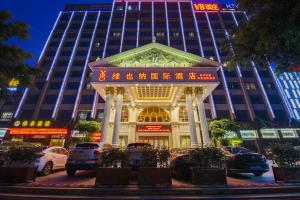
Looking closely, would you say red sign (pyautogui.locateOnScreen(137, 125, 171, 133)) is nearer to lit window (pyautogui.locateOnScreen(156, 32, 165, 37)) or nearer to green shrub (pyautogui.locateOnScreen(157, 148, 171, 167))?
green shrub (pyautogui.locateOnScreen(157, 148, 171, 167))

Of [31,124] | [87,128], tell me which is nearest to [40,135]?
[31,124]

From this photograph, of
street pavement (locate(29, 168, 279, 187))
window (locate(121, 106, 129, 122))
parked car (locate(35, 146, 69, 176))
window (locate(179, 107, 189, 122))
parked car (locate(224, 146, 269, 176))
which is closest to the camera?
street pavement (locate(29, 168, 279, 187))

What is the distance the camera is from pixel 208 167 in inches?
305

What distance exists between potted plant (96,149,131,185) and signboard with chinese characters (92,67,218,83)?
1166 cm

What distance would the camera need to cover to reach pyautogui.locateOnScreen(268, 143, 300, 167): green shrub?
26.9 feet

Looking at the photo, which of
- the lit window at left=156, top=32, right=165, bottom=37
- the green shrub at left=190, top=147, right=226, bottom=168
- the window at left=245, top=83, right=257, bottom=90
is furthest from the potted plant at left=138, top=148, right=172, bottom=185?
the lit window at left=156, top=32, right=165, bottom=37

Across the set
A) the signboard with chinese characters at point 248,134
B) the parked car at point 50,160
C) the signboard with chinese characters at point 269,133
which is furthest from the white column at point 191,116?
the signboard with chinese characters at point 269,133

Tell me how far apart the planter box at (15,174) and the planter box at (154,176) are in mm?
4934

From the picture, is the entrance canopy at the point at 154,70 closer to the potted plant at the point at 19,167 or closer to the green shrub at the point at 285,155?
the green shrub at the point at 285,155

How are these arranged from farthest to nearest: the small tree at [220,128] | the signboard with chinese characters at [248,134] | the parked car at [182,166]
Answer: the signboard with chinese characters at [248,134]
the small tree at [220,128]
the parked car at [182,166]

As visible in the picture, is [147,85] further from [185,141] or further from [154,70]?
[185,141]

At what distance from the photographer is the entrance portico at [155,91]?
18.3 m

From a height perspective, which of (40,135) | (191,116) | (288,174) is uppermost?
(40,135)

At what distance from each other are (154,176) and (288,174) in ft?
20.9
